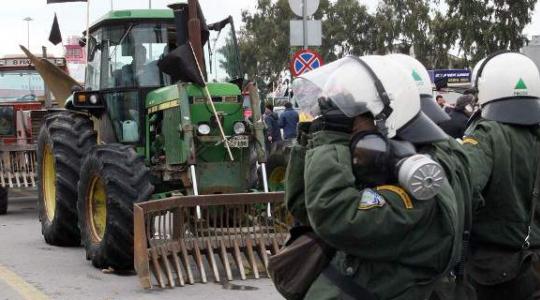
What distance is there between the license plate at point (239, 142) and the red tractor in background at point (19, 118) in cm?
512

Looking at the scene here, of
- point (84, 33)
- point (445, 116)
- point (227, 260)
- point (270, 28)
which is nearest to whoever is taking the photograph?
point (445, 116)

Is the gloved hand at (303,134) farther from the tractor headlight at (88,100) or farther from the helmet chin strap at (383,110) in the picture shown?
the tractor headlight at (88,100)

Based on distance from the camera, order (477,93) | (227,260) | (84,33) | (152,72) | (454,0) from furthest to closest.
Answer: (454,0)
(84,33)
(152,72)
(227,260)
(477,93)

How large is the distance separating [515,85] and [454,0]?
96.8ft

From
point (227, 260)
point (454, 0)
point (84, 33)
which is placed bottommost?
point (227, 260)

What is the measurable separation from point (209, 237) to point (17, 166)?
20.2 feet

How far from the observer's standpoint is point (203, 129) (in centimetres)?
895

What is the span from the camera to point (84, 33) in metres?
11.3

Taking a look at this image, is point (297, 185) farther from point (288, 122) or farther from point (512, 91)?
point (288, 122)

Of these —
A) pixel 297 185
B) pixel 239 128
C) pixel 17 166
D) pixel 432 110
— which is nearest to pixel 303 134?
pixel 297 185

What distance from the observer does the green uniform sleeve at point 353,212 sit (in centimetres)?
279

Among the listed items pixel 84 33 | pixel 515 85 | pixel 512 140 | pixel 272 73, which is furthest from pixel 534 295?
pixel 272 73

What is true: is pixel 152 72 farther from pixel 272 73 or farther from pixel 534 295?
pixel 272 73

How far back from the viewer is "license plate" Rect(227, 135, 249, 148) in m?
8.98
